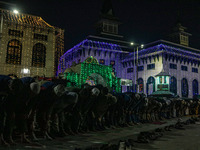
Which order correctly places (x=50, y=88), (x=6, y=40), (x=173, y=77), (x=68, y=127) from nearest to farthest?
(x=50, y=88) < (x=68, y=127) < (x=6, y=40) < (x=173, y=77)

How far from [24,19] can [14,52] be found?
22.5 feet

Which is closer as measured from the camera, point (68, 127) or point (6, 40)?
point (68, 127)

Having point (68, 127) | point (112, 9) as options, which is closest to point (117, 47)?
point (112, 9)

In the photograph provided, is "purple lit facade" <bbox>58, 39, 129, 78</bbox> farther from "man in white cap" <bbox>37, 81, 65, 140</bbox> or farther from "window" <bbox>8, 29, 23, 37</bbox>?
"man in white cap" <bbox>37, 81, 65, 140</bbox>

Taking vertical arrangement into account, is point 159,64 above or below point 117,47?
below

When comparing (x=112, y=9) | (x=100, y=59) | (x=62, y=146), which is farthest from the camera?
(x=112, y=9)

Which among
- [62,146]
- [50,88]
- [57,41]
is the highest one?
[57,41]

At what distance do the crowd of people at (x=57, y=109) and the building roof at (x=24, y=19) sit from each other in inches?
1233

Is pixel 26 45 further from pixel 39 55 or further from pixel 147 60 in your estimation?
pixel 147 60

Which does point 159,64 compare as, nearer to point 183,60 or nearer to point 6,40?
point 183,60

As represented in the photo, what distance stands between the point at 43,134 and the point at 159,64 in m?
40.5

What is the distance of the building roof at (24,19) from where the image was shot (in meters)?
35.2

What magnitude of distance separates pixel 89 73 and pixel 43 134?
16.0m

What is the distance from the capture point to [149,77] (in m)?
45.7
